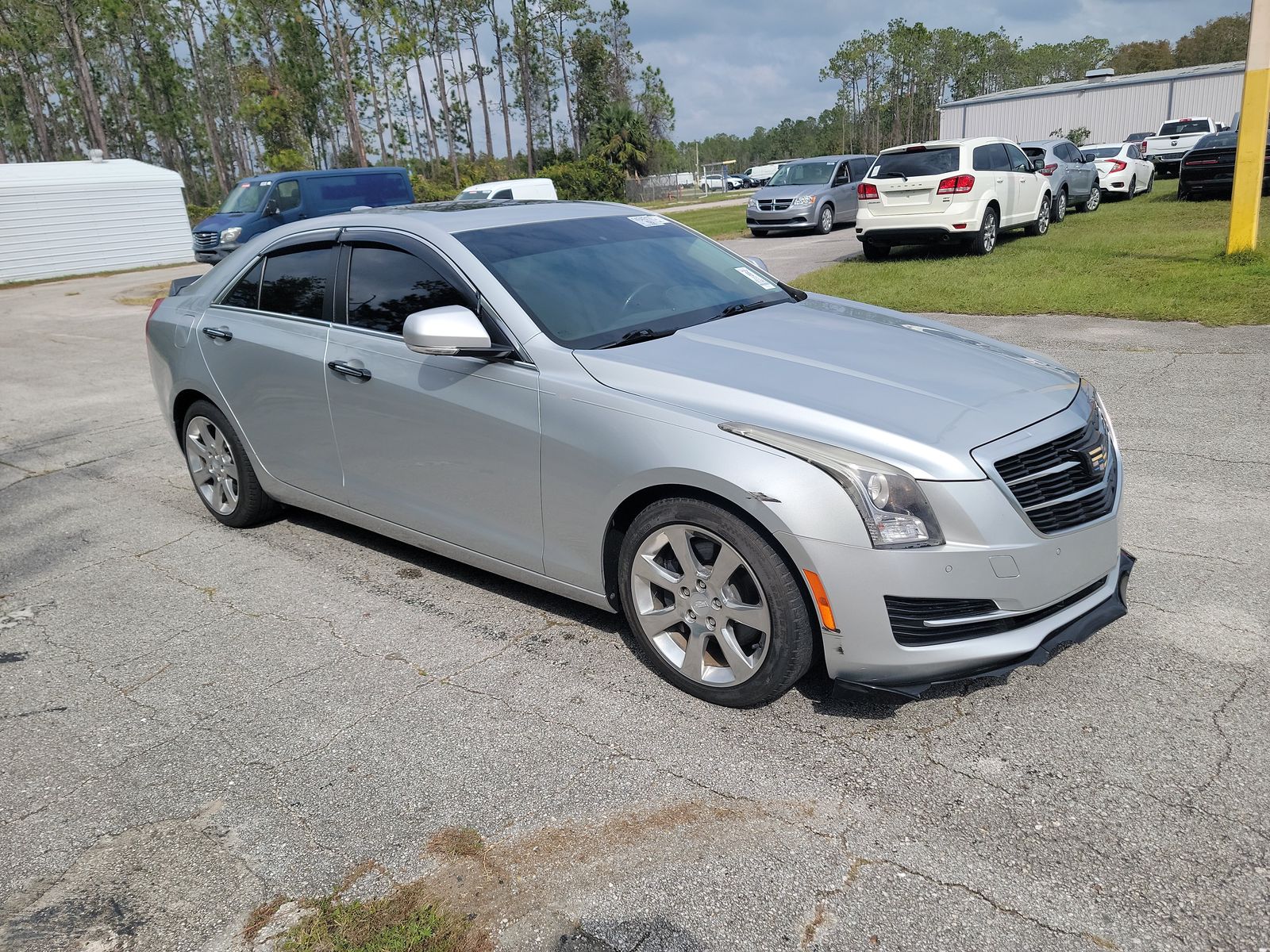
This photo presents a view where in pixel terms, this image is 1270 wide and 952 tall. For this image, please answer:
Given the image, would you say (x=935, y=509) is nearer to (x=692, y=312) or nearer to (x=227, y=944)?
(x=692, y=312)

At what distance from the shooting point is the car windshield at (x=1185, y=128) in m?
35.8

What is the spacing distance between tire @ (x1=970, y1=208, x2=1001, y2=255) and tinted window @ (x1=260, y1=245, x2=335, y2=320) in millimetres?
12557

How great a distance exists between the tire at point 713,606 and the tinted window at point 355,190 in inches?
751

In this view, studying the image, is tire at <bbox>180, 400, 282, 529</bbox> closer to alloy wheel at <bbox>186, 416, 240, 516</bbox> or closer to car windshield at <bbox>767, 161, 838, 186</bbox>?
alloy wheel at <bbox>186, 416, 240, 516</bbox>

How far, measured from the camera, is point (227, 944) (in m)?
2.52

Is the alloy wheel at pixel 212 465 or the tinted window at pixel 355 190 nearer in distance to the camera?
the alloy wheel at pixel 212 465

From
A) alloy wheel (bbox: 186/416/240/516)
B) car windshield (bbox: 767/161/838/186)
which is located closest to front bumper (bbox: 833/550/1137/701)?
alloy wheel (bbox: 186/416/240/516)

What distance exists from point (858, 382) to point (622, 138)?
209 feet

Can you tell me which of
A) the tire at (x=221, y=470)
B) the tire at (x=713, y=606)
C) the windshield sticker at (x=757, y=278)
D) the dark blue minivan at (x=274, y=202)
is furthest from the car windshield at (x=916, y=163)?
the tire at (x=713, y=606)

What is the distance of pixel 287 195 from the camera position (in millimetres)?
21094

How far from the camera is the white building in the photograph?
95.2 ft

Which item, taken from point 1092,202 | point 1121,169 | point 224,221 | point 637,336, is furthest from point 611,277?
point 1121,169

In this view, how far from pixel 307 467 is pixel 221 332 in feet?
3.21

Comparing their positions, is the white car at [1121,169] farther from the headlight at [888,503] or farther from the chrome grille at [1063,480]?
the headlight at [888,503]
